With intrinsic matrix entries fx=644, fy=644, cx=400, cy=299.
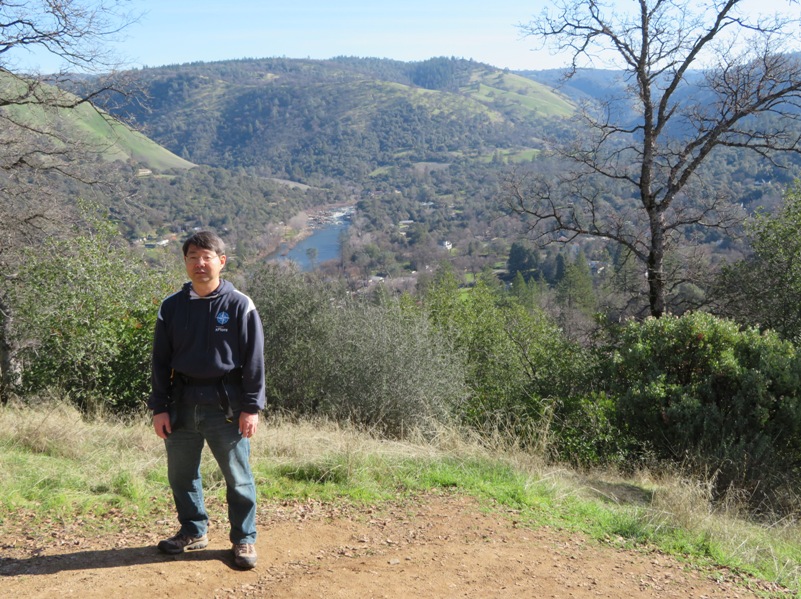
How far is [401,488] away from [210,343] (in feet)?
7.16

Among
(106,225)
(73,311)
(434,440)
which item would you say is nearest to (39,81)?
(106,225)

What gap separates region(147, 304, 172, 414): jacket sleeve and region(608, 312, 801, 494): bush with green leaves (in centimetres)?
518

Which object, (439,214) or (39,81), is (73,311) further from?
(439,214)

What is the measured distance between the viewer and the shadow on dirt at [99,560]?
3.35 m

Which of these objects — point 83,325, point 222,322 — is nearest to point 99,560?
point 222,322

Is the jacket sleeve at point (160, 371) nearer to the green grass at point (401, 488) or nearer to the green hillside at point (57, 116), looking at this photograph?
the green grass at point (401, 488)

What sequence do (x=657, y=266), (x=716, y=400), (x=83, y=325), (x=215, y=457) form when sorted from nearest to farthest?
(x=215, y=457)
(x=716, y=400)
(x=83, y=325)
(x=657, y=266)

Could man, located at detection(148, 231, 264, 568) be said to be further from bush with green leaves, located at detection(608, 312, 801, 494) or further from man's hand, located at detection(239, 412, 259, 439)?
bush with green leaves, located at detection(608, 312, 801, 494)

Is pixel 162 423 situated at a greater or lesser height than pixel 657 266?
lesser

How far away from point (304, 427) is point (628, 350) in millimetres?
4119

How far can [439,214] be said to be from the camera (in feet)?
314

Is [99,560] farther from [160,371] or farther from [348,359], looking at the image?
[348,359]

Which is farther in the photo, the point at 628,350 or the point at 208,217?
the point at 208,217

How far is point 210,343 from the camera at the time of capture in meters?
3.29
